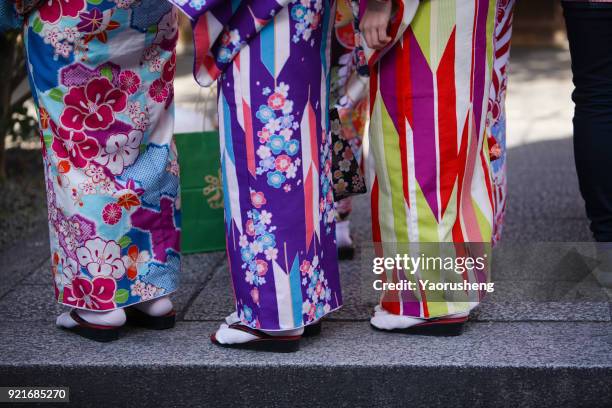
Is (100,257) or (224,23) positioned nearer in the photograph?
(224,23)

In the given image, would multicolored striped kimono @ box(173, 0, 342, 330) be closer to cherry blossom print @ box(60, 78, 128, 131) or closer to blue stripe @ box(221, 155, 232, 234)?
blue stripe @ box(221, 155, 232, 234)

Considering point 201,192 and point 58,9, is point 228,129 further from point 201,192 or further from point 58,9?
point 201,192

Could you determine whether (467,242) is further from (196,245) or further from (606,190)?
(196,245)

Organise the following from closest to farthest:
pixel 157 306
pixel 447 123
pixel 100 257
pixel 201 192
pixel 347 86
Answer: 1. pixel 447 123
2. pixel 100 257
3. pixel 157 306
4. pixel 347 86
5. pixel 201 192

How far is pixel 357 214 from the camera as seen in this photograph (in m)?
3.42

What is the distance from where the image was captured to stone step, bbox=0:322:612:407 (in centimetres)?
200

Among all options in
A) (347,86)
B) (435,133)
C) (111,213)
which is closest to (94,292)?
(111,213)

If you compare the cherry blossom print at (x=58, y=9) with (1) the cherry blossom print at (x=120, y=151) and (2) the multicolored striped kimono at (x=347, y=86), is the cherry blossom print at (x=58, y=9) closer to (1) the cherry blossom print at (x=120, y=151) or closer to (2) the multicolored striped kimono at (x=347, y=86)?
(1) the cherry blossom print at (x=120, y=151)

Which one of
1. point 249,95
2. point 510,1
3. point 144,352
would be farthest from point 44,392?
point 510,1

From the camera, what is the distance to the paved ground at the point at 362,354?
6.59ft

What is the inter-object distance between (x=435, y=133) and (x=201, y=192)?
107 cm

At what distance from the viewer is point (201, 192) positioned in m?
2.90

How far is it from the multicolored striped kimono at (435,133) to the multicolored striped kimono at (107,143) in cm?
52

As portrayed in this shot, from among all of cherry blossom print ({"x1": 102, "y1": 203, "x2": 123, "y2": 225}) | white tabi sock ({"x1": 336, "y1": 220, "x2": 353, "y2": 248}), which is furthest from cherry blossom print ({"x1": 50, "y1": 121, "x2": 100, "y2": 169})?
white tabi sock ({"x1": 336, "y1": 220, "x2": 353, "y2": 248})
